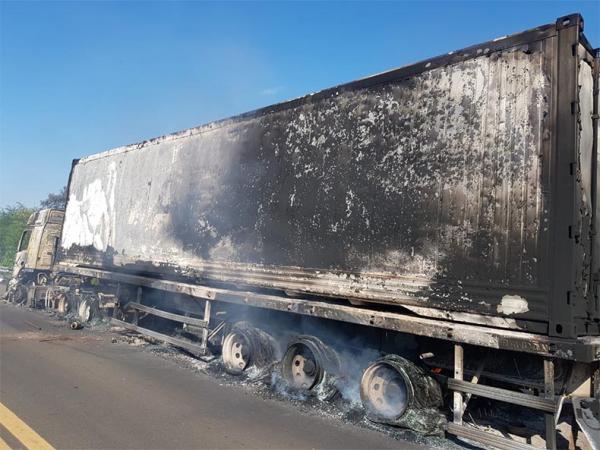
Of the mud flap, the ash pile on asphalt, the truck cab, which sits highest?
the truck cab

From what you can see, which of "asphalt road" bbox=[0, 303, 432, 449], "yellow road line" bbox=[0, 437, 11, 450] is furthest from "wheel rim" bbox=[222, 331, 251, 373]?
"yellow road line" bbox=[0, 437, 11, 450]

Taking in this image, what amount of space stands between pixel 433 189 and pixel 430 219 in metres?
0.30

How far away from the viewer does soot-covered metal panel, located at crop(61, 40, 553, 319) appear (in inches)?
167

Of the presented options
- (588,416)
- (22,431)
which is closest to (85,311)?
(22,431)

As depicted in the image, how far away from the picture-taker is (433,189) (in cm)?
482

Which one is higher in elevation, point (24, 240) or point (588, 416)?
point (24, 240)

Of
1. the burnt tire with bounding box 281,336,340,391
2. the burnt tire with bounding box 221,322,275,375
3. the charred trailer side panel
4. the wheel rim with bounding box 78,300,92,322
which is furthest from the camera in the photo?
the wheel rim with bounding box 78,300,92,322

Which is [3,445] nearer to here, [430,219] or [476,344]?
[476,344]

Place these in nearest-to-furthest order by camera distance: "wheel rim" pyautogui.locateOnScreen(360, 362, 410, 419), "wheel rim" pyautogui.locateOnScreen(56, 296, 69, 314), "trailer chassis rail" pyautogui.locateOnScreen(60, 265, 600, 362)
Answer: "trailer chassis rail" pyautogui.locateOnScreen(60, 265, 600, 362)
"wheel rim" pyautogui.locateOnScreen(360, 362, 410, 419)
"wheel rim" pyautogui.locateOnScreen(56, 296, 69, 314)

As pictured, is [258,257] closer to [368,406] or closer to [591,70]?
[368,406]

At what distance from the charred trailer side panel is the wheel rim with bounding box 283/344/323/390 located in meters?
0.77

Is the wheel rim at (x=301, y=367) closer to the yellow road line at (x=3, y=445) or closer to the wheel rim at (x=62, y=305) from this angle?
the yellow road line at (x=3, y=445)

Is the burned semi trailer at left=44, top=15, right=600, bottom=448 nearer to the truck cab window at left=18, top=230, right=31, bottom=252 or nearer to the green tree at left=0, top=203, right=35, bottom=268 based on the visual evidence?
the truck cab window at left=18, top=230, right=31, bottom=252

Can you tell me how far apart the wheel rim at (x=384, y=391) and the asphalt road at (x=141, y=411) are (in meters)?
0.28
